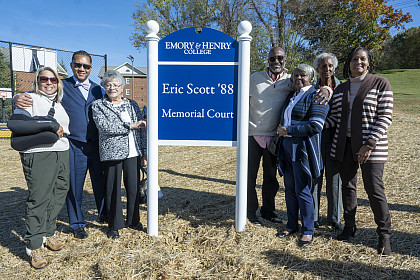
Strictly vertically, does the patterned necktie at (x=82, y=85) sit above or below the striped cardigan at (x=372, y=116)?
above

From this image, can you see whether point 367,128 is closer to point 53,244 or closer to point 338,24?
point 53,244

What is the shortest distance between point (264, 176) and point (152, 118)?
5.19ft

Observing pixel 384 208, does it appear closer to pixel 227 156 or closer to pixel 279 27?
pixel 227 156

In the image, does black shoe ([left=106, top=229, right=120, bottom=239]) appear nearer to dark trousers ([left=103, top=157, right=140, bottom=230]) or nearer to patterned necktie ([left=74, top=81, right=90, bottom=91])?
dark trousers ([left=103, top=157, right=140, bottom=230])

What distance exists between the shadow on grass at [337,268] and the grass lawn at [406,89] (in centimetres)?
→ 1760

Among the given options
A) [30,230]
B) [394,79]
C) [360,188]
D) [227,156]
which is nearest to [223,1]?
[227,156]

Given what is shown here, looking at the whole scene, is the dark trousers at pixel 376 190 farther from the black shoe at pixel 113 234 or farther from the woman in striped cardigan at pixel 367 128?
the black shoe at pixel 113 234

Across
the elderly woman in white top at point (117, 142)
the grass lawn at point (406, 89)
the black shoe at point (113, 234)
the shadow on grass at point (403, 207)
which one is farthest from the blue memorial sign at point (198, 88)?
the grass lawn at point (406, 89)

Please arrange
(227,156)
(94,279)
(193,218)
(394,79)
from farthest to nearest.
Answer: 1. (394,79)
2. (227,156)
3. (193,218)
4. (94,279)

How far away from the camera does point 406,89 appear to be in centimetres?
2972

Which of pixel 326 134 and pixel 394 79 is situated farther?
pixel 394 79

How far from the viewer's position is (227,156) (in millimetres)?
8148

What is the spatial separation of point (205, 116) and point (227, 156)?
491 cm

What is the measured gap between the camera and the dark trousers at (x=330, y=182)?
346 cm
